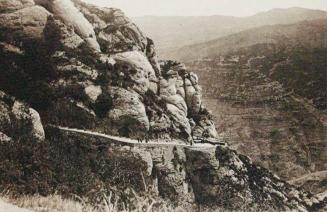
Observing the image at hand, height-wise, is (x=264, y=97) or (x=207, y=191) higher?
(x=207, y=191)

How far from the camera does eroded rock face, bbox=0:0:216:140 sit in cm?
3562

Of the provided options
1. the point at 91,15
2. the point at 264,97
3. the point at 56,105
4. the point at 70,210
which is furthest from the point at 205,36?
A: the point at 70,210

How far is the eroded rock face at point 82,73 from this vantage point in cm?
3562

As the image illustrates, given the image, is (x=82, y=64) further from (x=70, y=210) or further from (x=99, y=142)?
(x=70, y=210)

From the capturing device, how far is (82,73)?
3875cm

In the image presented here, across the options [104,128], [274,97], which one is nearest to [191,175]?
[104,128]

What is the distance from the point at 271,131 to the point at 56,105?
238 feet

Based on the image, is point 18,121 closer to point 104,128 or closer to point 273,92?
point 104,128

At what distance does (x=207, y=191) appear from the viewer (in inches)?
1751

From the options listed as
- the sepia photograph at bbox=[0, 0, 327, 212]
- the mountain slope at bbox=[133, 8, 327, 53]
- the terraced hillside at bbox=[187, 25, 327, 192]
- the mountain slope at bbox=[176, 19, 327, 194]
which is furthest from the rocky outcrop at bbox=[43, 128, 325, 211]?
the mountain slope at bbox=[133, 8, 327, 53]

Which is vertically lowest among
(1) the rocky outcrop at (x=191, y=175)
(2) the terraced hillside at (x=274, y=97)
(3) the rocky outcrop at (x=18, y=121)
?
(2) the terraced hillside at (x=274, y=97)

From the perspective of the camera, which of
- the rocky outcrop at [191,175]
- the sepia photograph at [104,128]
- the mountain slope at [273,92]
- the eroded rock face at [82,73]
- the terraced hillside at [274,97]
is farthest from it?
the mountain slope at [273,92]

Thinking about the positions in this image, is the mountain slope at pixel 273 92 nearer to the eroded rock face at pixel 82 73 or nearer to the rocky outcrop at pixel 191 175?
the rocky outcrop at pixel 191 175

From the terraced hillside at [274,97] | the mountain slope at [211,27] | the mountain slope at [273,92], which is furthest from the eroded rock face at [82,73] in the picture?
the mountain slope at [211,27]
